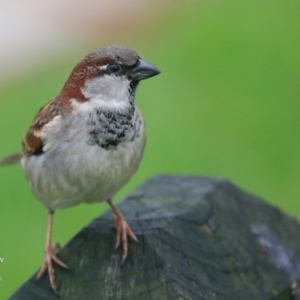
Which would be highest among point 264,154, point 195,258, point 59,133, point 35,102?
point 59,133

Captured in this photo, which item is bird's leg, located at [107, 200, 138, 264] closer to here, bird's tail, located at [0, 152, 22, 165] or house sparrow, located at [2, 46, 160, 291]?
house sparrow, located at [2, 46, 160, 291]

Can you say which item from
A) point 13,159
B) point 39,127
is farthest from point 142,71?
point 13,159

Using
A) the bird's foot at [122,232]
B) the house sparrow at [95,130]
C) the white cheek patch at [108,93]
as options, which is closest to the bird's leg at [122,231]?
the bird's foot at [122,232]

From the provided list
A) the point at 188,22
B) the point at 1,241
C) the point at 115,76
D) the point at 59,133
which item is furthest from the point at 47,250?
the point at 188,22

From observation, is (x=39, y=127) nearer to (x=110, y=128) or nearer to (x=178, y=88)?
(x=110, y=128)

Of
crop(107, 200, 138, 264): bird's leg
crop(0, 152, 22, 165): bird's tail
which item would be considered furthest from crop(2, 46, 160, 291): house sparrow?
crop(0, 152, 22, 165): bird's tail

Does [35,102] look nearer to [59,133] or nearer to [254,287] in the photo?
[59,133]
